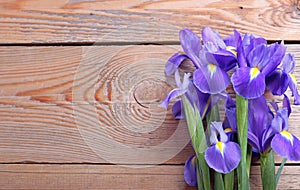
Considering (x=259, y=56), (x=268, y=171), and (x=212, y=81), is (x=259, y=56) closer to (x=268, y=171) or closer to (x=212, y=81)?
(x=212, y=81)

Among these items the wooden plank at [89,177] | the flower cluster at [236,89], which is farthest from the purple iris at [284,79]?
the wooden plank at [89,177]

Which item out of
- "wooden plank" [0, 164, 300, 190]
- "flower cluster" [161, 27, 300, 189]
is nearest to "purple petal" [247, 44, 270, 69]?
"flower cluster" [161, 27, 300, 189]

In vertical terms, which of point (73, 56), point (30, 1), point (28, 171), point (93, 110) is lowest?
point (28, 171)

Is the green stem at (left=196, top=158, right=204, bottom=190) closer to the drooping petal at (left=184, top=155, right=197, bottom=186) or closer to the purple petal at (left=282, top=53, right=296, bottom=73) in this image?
the drooping petal at (left=184, top=155, right=197, bottom=186)

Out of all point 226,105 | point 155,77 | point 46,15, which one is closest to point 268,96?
point 226,105

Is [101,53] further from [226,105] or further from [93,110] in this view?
[226,105]

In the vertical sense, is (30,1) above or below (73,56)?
above

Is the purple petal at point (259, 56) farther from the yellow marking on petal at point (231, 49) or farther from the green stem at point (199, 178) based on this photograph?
the green stem at point (199, 178)

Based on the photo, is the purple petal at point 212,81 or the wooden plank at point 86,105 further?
the wooden plank at point 86,105
